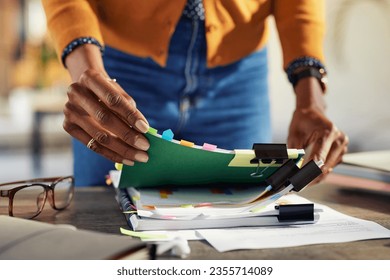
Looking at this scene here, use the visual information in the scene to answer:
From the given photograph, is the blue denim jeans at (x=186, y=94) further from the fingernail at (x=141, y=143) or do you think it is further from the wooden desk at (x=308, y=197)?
the fingernail at (x=141, y=143)

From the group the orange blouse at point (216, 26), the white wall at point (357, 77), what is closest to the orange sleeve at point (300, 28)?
the orange blouse at point (216, 26)

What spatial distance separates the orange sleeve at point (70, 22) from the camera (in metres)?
0.91

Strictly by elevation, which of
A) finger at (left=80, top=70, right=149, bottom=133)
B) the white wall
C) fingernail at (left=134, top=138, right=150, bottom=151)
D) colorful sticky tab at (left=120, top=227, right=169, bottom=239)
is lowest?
colorful sticky tab at (left=120, top=227, right=169, bottom=239)

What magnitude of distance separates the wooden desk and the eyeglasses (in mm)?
12

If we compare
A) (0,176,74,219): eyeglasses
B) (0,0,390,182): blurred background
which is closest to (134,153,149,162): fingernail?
(0,176,74,219): eyeglasses

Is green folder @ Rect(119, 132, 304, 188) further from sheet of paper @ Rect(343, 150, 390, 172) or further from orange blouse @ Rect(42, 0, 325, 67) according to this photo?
orange blouse @ Rect(42, 0, 325, 67)

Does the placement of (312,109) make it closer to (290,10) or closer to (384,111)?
(290,10)

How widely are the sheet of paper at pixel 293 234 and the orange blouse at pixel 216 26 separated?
0.49 meters

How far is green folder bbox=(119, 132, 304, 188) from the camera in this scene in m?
0.70

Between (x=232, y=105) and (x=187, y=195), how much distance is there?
0.42m

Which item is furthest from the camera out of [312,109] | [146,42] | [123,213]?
[146,42]

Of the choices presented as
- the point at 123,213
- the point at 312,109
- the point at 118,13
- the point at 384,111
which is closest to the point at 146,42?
the point at 118,13

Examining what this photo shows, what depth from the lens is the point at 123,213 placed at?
710 mm

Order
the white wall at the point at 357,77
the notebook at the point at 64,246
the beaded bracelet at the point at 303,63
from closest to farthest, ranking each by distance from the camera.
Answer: the notebook at the point at 64,246, the beaded bracelet at the point at 303,63, the white wall at the point at 357,77
